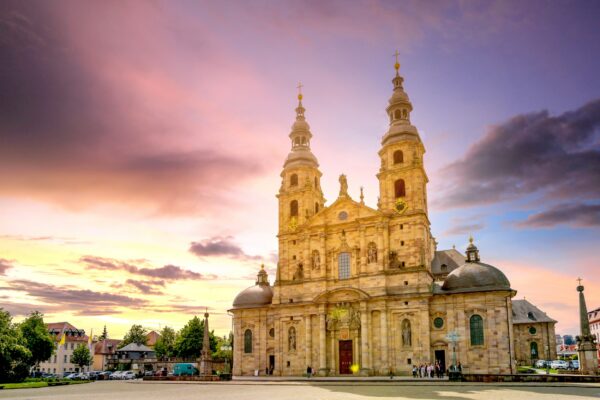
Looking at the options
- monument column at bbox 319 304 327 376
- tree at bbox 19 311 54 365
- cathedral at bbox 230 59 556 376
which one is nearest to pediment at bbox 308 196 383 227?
cathedral at bbox 230 59 556 376

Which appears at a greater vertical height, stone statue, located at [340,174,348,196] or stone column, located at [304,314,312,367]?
stone statue, located at [340,174,348,196]

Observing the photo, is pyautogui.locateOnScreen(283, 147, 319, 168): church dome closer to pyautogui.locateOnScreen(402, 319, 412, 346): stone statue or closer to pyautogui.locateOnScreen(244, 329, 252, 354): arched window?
pyautogui.locateOnScreen(244, 329, 252, 354): arched window

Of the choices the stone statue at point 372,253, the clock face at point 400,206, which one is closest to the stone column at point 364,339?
the stone statue at point 372,253

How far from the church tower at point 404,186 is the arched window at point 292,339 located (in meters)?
13.6

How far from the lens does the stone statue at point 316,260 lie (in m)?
57.7

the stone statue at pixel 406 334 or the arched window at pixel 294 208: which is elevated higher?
the arched window at pixel 294 208

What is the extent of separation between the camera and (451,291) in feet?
166

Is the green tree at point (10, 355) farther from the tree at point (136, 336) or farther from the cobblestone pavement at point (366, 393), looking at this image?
the tree at point (136, 336)

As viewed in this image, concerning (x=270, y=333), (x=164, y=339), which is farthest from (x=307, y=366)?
(x=164, y=339)

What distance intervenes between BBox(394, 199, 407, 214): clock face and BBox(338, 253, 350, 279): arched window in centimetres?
729

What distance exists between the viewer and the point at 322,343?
5444 centimetres

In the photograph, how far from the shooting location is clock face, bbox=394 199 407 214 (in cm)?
5553

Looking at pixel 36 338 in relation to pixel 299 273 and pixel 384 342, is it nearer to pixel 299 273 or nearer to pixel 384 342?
pixel 299 273

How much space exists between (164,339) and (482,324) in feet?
276
